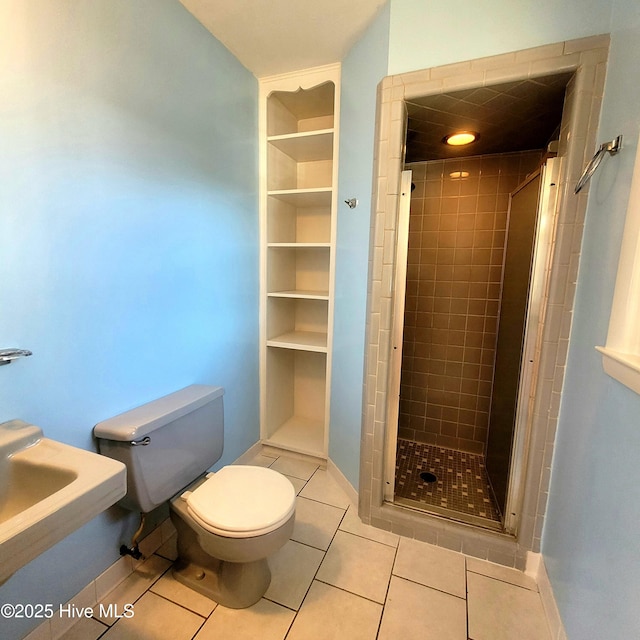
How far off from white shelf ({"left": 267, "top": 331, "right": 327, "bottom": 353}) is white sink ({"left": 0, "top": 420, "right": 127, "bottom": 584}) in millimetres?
1295

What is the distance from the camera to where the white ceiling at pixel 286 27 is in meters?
1.39

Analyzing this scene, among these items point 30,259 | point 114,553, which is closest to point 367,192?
point 30,259

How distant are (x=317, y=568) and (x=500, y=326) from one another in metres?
1.68

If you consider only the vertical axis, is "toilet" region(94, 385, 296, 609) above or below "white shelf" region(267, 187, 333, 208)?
below

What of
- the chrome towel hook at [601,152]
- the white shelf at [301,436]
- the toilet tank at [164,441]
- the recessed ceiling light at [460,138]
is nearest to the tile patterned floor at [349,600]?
the toilet tank at [164,441]

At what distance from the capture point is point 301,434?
7.73 ft

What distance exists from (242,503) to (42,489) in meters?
0.60

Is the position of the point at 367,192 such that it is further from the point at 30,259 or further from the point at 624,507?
the point at 624,507

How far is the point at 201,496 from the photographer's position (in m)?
1.21

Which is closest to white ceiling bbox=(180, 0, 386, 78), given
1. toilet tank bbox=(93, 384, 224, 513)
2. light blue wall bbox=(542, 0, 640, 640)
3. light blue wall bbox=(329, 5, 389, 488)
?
light blue wall bbox=(329, 5, 389, 488)

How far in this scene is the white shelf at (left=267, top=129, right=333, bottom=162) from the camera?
6.23 feet

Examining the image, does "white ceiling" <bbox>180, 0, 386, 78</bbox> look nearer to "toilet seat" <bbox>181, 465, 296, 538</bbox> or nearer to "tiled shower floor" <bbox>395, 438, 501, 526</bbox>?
"toilet seat" <bbox>181, 465, 296, 538</bbox>

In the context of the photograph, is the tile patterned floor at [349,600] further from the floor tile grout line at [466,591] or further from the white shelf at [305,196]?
the white shelf at [305,196]

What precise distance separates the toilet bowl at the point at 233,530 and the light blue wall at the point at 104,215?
28 centimetres
